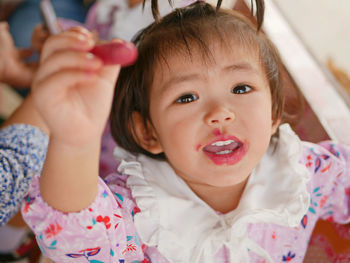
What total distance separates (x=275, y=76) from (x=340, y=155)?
164 mm

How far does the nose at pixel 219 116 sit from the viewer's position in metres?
0.43

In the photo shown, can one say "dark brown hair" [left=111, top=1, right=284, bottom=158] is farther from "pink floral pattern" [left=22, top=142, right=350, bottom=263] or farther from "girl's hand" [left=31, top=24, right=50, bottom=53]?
"girl's hand" [left=31, top=24, right=50, bottom=53]

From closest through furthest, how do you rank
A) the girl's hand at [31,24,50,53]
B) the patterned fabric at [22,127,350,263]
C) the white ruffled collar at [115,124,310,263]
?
the patterned fabric at [22,127,350,263] → the white ruffled collar at [115,124,310,263] → the girl's hand at [31,24,50,53]

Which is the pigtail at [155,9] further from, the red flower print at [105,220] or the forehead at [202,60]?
the red flower print at [105,220]

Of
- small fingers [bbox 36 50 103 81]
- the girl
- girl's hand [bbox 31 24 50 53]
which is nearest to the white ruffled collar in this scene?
the girl

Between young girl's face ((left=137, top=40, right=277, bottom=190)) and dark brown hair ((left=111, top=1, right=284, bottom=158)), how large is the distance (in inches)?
0.5

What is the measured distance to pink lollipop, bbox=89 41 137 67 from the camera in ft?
0.90

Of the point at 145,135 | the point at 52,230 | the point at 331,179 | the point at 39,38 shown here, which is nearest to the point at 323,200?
the point at 331,179

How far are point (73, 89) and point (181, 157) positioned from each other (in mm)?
195

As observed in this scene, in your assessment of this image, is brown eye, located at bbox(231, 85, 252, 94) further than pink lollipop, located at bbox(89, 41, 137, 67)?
Yes

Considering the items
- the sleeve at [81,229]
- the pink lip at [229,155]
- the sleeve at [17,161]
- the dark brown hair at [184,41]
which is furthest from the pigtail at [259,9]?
the sleeve at [17,161]

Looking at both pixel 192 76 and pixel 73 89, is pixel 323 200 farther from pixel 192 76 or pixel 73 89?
pixel 73 89

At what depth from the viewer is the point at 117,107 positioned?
53 centimetres

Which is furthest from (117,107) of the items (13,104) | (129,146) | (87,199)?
(13,104)
